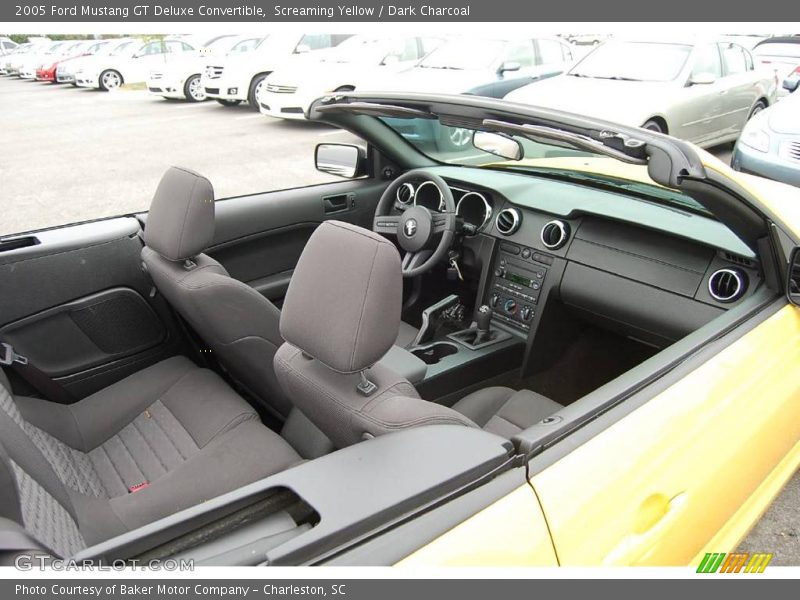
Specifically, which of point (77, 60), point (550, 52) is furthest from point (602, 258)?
point (77, 60)

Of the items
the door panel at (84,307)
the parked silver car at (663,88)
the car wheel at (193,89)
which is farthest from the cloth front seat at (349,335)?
the car wheel at (193,89)

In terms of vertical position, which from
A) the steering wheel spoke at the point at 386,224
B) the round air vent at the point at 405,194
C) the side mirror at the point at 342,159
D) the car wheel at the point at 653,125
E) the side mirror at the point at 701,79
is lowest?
the steering wheel spoke at the point at 386,224

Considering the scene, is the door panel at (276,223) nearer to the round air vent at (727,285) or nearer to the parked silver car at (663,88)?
the round air vent at (727,285)

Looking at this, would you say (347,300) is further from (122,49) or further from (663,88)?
(122,49)

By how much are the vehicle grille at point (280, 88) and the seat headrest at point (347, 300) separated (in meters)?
8.69

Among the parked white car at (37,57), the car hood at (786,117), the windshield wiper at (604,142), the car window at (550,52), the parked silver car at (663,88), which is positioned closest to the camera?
the windshield wiper at (604,142)

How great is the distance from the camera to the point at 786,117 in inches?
217

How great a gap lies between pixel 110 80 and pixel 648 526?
1838 cm

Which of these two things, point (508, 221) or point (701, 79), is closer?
point (508, 221)

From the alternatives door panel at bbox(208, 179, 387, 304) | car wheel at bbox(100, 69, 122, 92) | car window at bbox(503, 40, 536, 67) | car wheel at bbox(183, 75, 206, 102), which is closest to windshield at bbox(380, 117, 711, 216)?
door panel at bbox(208, 179, 387, 304)

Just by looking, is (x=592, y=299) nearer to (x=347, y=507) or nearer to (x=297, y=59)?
(x=347, y=507)

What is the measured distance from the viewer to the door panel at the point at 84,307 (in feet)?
8.51

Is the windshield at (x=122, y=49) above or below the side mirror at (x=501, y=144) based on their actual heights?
above

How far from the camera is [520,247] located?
3094 millimetres
